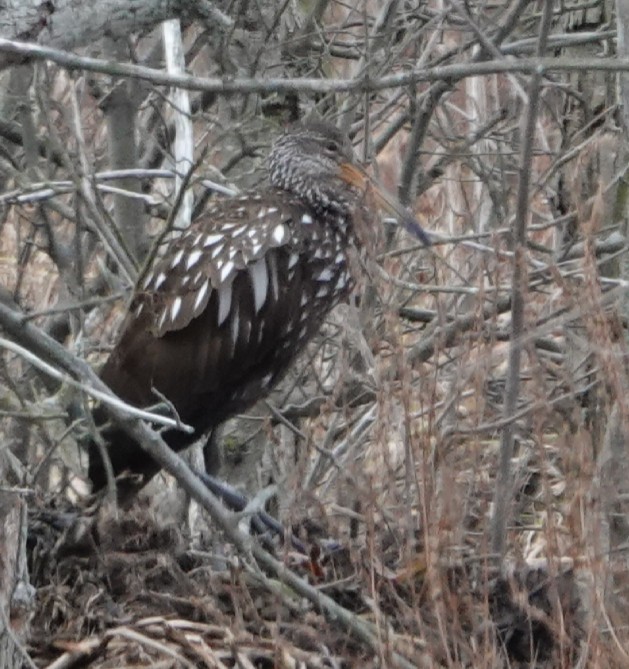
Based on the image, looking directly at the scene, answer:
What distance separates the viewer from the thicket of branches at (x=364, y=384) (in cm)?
329

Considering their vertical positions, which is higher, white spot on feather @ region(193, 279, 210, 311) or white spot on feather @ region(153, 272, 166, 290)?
white spot on feather @ region(153, 272, 166, 290)

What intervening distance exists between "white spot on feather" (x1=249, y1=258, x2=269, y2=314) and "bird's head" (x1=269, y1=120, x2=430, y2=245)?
53cm

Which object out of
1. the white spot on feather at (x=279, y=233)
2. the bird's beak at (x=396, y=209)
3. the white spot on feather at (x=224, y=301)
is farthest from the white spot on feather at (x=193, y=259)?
the bird's beak at (x=396, y=209)

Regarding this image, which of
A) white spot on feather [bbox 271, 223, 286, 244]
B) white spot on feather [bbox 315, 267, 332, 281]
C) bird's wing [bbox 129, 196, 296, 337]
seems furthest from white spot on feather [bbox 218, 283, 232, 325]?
white spot on feather [bbox 315, 267, 332, 281]

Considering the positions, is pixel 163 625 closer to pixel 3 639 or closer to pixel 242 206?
pixel 3 639

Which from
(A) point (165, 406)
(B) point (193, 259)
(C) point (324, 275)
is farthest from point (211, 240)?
(A) point (165, 406)

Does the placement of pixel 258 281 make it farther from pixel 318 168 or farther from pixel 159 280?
pixel 318 168

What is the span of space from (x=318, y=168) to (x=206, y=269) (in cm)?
77

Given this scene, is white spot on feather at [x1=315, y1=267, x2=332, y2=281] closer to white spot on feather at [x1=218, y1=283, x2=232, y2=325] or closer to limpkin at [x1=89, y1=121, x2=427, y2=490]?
limpkin at [x1=89, y1=121, x2=427, y2=490]

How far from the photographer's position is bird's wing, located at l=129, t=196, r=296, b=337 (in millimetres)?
4906

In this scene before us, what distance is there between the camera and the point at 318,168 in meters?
5.46

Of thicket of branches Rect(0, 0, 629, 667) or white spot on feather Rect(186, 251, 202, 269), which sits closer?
thicket of branches Rect(0, 0, 629, 667)

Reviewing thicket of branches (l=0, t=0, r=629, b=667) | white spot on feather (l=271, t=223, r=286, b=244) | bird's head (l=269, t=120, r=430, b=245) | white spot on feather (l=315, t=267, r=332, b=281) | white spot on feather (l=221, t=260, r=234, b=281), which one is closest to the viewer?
thicket of branches (l=0, t=0, r=629, b=667)

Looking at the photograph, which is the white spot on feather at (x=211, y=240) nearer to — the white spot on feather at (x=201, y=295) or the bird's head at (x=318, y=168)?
the white spot on feather at (x=201, y=295)
